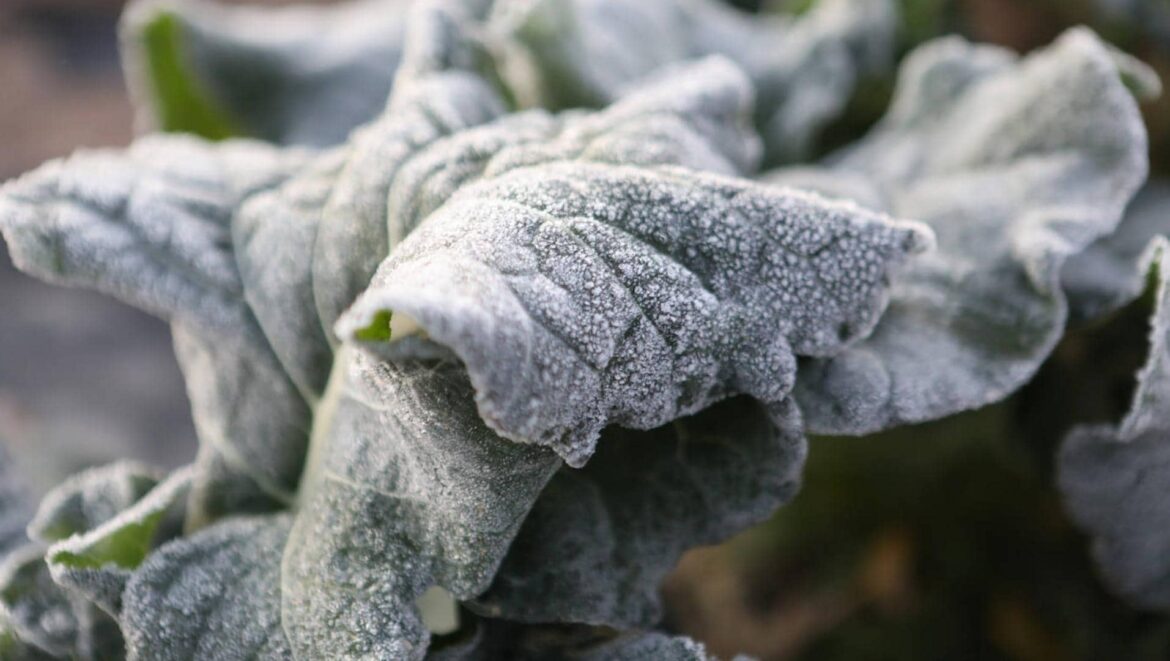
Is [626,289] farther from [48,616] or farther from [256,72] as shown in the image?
[256,72]

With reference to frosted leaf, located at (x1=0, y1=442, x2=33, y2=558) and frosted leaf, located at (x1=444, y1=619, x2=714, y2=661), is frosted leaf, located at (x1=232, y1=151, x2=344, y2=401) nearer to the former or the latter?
frosted leaf, located at (x1=444, y1=619, x2=714, y2=661)

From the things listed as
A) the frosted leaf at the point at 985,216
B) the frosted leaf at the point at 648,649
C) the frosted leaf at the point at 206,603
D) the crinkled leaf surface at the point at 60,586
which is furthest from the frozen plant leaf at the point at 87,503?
the frosted leaf at the point at 985,216

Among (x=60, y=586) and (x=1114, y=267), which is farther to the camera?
(x=1114, y=267)

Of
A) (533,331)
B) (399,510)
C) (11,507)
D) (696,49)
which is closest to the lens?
(533,331)

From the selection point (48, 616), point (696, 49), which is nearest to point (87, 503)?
point (48, 616)

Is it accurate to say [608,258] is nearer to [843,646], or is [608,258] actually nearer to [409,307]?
[409,307]
